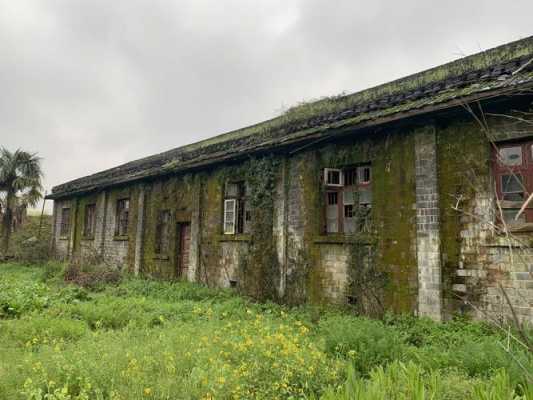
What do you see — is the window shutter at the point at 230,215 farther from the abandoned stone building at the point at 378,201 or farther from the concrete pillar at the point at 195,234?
the concrete pillar at the point at 195,234

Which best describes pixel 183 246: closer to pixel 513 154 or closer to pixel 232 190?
pixel 232 190

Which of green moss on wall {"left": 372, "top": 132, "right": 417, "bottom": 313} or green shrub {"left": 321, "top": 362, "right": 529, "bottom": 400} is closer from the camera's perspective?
green shrub {"left": 321, "top": 362, "right": 529, "bottom": 400}

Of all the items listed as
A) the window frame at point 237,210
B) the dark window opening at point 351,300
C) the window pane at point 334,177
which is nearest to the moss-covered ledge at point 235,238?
the window frame at point 237,210

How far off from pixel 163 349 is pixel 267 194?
6.28 meters

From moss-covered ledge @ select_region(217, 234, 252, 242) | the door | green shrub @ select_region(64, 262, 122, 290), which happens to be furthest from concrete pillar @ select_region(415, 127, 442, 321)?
green shrub @ select_region(64, 262, 122, 290)

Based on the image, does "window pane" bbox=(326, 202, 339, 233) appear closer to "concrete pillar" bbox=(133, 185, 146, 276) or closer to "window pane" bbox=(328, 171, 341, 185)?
"window pane" bbox=(328, 171, 341, 185)

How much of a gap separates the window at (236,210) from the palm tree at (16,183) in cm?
1766

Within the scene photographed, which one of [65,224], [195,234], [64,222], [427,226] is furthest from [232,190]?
[64,222]

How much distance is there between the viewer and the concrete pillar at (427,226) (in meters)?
7.44

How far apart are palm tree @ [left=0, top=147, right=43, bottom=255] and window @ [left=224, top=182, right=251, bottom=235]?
58.0 feet

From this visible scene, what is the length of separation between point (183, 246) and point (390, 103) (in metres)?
9.05

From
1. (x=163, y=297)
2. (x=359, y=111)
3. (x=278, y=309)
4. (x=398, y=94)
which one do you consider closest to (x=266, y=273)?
(x=278, y=309)

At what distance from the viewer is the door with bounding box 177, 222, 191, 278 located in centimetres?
1418

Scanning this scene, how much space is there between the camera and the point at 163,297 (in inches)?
435
